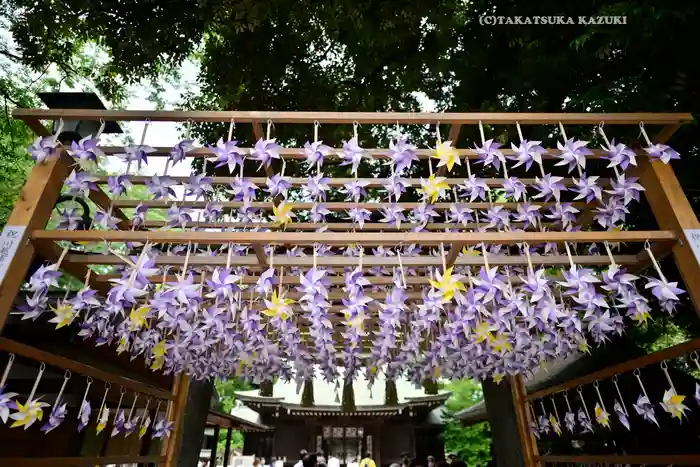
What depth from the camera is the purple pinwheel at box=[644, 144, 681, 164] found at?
2.66m

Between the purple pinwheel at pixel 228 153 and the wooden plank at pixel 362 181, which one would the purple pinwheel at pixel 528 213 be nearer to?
the wooden plank at pixel 362 181

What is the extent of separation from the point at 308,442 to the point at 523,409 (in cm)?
1462

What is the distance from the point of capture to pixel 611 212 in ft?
10.3

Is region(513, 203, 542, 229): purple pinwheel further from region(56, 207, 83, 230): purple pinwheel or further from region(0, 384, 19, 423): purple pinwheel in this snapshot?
region(0, 384, 19, 423): purple pinwheel

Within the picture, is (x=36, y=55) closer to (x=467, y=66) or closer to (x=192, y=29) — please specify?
(x=192, y=29)

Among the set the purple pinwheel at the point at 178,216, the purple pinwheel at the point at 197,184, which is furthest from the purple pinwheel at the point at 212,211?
the purple pinwheel at the point at 197,184

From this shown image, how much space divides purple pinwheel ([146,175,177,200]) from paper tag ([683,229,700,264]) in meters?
3.55

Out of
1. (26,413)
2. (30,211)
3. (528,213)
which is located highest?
(528,213)

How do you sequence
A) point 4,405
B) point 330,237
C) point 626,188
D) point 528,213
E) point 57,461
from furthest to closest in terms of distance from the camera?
1. point 528,213
2. point 57,461
3. point 626,188
4. point 330,237
5. point 4,405

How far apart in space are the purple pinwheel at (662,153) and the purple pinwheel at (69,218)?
4.09 metres

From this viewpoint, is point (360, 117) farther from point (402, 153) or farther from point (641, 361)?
point (641, 361)

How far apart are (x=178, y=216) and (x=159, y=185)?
1.68 ft

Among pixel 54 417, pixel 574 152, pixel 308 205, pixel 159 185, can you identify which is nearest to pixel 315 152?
pixel 308 205

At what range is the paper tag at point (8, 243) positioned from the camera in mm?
2350
